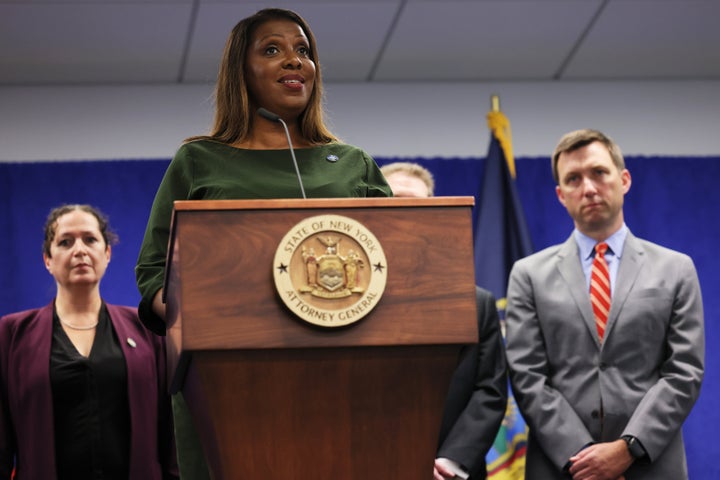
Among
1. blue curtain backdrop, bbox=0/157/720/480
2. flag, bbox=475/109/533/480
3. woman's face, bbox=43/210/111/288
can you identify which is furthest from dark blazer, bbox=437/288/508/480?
blue curtain backdrop, bbox=0/157/720/480

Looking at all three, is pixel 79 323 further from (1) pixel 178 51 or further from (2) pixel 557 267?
(1) pixel 178 51

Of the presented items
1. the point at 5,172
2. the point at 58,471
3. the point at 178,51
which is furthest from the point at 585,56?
the point at 58,471

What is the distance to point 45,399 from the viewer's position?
3357 millimetres

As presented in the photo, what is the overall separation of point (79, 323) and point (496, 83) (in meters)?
2.71

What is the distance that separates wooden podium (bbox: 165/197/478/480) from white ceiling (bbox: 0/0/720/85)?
3.09m

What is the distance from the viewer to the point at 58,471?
332 centimetres

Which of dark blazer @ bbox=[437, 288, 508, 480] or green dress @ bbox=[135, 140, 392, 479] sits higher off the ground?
green dress @ bbox=[135, 140, 392, 479]

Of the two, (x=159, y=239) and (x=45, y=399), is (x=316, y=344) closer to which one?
(x=159, y=239)

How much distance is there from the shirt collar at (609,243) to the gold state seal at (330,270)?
6.22 ft

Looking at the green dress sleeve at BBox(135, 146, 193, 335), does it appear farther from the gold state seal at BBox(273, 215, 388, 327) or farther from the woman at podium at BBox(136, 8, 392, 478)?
the gold state seal at BBox(273, 215, 388, 327)

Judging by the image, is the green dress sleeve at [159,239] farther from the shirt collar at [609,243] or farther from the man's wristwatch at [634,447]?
the shirt collar at [609,243]

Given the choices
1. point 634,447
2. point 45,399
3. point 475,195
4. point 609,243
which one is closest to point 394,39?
point 475,195

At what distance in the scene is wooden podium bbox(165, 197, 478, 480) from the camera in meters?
1.63

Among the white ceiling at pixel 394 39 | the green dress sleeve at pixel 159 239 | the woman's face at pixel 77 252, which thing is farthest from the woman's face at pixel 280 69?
the white ceiling at pixel 394 39
